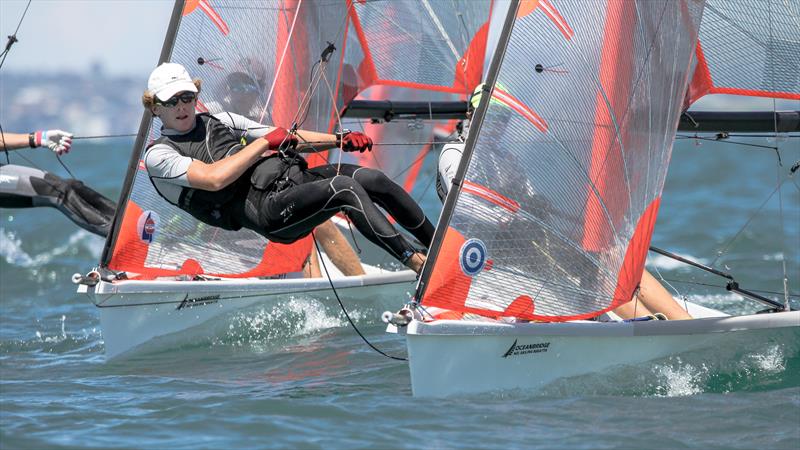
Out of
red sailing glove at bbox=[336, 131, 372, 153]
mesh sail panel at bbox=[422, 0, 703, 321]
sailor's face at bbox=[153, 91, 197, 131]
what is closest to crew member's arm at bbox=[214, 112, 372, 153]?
red sailing glove at bbox=[336, 131, 372, 153]

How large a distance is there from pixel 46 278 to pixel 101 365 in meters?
3.71

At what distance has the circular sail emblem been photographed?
483 centimetres

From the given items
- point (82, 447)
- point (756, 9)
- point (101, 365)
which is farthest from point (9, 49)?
point (756, 9)

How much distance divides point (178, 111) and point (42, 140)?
49.1 inches

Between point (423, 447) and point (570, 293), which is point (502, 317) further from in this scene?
point (423, 447)

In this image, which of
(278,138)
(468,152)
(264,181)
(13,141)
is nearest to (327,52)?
(13,141)

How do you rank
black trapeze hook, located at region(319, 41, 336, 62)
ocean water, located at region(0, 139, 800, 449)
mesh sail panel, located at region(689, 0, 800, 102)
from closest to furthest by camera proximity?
ocean water, located at region(0, 139, 800, 449) → mesh sail panel, located at region(689, 0, 800, 102) → black trapeze hook, located at region(319, 41, 336, 62)

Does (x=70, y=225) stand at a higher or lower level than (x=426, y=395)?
higher

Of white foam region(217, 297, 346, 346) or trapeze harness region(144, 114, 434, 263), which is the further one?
white foam region(217, 297, 346, 346)

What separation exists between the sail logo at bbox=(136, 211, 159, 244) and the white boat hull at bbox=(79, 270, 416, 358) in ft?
0.82

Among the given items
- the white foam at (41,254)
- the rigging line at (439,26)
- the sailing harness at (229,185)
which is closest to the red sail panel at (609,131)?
the sailing harness at (229,185)

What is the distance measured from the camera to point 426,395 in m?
4.88

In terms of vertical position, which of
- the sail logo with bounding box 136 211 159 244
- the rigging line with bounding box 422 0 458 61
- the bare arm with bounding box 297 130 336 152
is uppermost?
the rigging line with bounding box 422 0 458 61

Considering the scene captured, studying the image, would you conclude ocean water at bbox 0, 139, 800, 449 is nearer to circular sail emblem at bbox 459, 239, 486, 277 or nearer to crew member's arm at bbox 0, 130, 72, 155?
circular sail emblem at bbox 459, 239, 486, 277
